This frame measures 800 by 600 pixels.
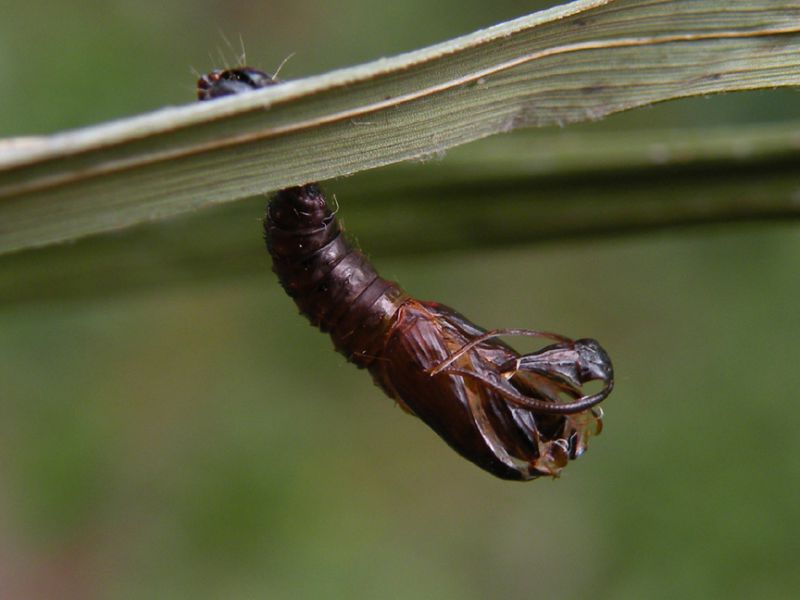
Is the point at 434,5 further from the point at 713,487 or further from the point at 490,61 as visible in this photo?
the point at 490,61

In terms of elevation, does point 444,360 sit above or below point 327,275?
below

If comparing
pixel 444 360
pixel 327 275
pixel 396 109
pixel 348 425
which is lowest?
pixel 444 360

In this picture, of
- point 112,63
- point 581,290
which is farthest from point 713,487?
point 112,63

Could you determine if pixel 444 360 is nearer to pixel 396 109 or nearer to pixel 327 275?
pixel 327 275

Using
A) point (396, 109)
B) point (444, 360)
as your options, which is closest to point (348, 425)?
point (444, 360)

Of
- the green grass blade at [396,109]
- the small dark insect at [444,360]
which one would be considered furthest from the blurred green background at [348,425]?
the green grass blade at [396,109]

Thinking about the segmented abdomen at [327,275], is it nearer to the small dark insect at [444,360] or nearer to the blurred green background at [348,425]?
the small dark insect at [444,360]

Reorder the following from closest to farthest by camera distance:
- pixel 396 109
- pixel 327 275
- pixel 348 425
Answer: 1. pixel 396 109
2. pixel 327 275
3. pixel 348 425
